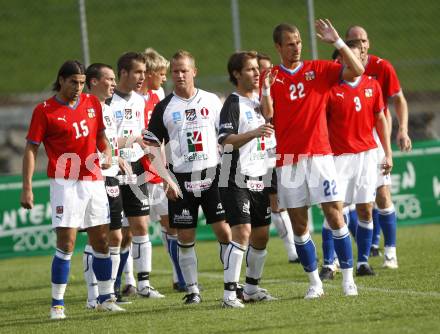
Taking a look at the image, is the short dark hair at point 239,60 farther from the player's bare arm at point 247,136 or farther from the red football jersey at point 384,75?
the red football jersey at point 384,75

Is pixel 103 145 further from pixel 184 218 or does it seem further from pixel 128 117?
pixel 128 117

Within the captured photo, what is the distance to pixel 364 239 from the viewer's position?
10.4 m

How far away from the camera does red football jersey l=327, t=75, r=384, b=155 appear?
10.2 metres

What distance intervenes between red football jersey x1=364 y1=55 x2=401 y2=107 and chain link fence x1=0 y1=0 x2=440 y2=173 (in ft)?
24.5

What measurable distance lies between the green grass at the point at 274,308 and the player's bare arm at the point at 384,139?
1163mm

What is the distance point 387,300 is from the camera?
26.3 ft

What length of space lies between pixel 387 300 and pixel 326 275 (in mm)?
2220

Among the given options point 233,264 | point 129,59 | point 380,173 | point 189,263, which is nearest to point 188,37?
point 380,173

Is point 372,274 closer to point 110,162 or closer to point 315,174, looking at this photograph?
point 315,174

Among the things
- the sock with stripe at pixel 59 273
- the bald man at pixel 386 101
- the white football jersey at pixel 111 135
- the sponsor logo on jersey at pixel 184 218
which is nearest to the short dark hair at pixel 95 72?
the white football jersey at pixel 111 135

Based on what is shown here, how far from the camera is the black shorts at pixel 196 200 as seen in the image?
28.8 ft

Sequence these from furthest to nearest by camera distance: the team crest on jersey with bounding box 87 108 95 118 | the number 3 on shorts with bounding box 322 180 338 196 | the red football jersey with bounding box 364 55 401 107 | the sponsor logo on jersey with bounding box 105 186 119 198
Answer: the red football jersey with bounding box 364 55 401 107, the sponsor logo on jersey with bounding box 105 186 119 198, the team crest on jersey with bounding box 87 108 95 118, the number 3 on shorts with bounding box 322 180 338 196

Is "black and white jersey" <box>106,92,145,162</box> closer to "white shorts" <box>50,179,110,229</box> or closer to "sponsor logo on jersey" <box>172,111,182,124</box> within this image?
"sponsor logo on jersey" <box>172,111,182,124</box>

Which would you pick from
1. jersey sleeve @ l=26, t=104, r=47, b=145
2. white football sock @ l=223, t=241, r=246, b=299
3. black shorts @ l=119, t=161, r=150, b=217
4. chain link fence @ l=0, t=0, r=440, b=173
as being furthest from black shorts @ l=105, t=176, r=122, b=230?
chain link fence @ l=0, t=0, r=440, b=173
